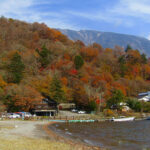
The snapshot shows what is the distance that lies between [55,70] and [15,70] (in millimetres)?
15144

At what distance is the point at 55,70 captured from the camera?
71875 mm

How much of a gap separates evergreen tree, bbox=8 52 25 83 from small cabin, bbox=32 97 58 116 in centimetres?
988

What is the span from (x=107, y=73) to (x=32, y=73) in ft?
89.9

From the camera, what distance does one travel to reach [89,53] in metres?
90.2

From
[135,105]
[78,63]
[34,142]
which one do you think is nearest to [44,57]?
[78,63]

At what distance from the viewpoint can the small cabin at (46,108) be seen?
174ft

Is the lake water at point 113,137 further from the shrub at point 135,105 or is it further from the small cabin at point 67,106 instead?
the shrub at point 135,105

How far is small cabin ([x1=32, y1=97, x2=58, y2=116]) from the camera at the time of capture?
174 feet

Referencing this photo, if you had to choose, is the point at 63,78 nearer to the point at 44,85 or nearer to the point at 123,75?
the point at 44,85

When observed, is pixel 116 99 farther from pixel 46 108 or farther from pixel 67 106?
pixel 46 108

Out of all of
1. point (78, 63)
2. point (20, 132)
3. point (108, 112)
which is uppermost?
point (78, 63)

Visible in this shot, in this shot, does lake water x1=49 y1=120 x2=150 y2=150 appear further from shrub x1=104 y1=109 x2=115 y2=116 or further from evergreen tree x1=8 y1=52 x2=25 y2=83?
evergreen tree x1=8 y1=52 x2=25 y2=83

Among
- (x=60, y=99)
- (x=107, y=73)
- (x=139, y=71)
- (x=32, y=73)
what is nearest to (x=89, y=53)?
(x=107, y=73)

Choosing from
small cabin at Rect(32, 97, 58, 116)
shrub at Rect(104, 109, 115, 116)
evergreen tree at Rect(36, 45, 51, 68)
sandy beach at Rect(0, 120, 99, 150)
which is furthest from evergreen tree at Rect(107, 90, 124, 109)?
sandy beach at Rect(0, 120, 99, 150)
